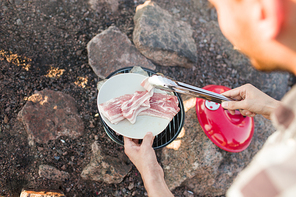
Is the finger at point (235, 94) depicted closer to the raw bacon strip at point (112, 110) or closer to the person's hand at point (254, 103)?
the person's hand at point (254, 103)

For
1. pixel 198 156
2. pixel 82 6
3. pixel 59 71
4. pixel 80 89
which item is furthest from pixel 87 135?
pixel 82 6

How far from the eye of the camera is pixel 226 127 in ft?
7.48

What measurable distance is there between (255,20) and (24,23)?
3183mm

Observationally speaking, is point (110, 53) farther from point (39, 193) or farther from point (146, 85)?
point (39, 193)

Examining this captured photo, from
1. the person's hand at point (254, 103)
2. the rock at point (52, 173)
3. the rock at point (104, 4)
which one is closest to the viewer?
the person's hand at point (254, 103)

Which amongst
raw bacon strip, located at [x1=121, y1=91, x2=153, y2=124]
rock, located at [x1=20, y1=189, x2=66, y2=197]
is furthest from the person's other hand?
rock, located at [x1=20, y1=189, x2=66, y2=197]

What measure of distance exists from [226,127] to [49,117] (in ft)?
7.35

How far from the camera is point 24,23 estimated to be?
282 centimetres

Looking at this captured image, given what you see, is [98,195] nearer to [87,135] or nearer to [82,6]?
[87,135]

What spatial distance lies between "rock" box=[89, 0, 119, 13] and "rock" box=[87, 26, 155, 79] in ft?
1.86

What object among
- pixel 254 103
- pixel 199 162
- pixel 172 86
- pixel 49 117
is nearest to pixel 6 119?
pixel 49 117

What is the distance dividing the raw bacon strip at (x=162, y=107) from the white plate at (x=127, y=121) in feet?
0.16

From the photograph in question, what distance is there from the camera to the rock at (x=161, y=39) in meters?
2.97

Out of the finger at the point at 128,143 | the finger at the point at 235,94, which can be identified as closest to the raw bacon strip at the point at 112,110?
the finger at the point at 128,143
